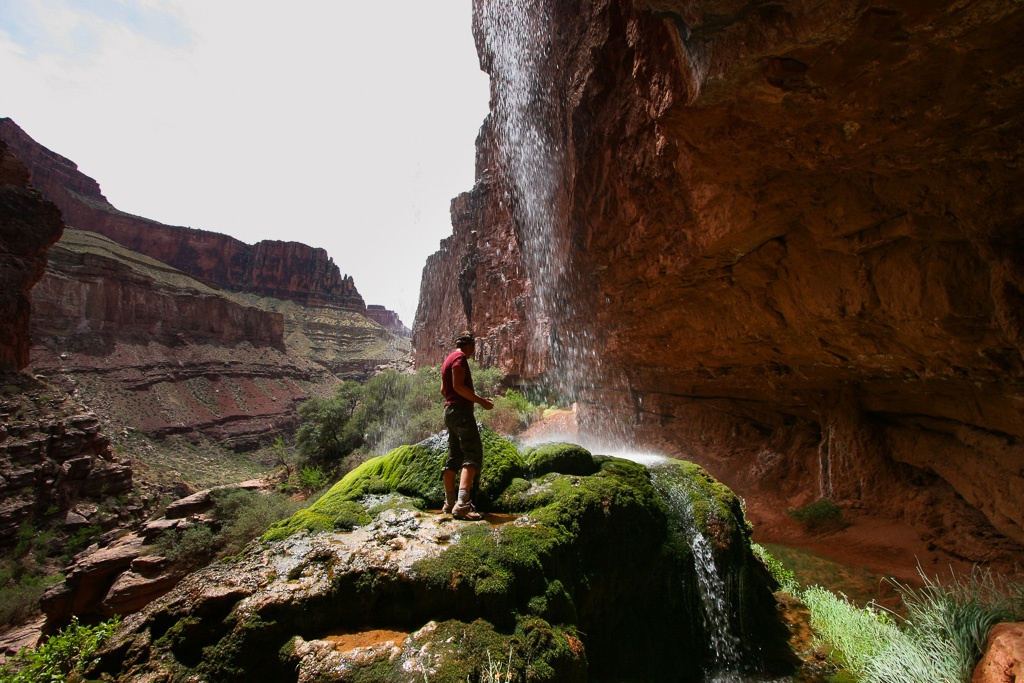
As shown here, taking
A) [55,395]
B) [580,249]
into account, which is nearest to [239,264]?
[55,395]

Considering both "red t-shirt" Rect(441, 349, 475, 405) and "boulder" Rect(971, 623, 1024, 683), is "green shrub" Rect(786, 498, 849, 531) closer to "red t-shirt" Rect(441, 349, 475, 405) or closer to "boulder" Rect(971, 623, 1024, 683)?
"boulder" Rect(971, 623, 1024, 683)

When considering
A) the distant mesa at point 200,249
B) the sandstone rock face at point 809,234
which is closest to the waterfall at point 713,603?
the sandstone rock face at point 809,234

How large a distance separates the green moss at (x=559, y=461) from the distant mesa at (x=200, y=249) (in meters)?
88.8

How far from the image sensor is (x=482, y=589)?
2.84 meters

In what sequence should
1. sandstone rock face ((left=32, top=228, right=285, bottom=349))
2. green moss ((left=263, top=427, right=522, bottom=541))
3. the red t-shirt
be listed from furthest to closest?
1. sandstone rock face ((left=32, top=228, right=285, bottom=349))
2. green moss ((left=263, top=427, right=522, bottom=541))
3. the red t-shirt

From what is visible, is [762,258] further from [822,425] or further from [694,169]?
[822,425]

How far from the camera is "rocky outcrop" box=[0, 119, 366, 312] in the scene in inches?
2502

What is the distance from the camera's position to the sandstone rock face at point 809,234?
345 cm

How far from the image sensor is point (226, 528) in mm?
12992

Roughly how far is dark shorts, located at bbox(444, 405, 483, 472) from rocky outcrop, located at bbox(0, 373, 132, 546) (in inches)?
967

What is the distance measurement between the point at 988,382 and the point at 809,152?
3.89m

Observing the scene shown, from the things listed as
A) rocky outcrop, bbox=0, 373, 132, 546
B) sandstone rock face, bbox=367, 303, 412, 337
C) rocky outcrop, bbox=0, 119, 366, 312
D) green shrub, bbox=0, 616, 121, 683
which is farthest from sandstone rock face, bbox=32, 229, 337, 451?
sandstone rock face, bbox=367, 303, 412, 337

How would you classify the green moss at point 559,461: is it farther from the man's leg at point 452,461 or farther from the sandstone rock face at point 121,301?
the sandstone rock face at point 121,301

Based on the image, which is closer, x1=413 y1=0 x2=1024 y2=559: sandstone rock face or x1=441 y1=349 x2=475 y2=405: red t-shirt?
x1=413 y1=0 x2=1024 y2=559: sandstone rock face
